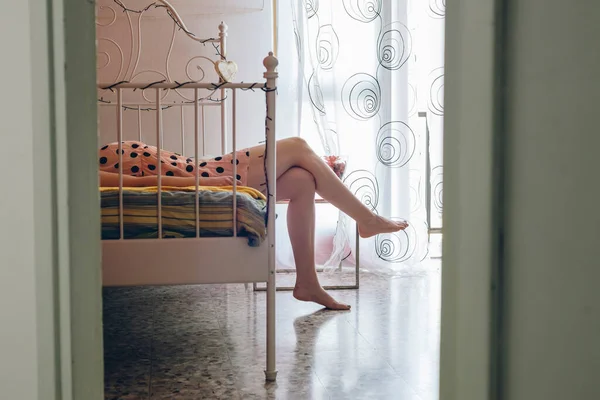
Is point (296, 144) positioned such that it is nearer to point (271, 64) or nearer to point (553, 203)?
point (271, 64)

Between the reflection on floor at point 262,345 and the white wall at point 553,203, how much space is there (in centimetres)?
112

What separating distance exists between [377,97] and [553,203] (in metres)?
2.99

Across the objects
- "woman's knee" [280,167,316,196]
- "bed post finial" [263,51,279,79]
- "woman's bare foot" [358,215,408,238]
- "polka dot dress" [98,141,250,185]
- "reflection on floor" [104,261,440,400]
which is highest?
"bed post finial" [263,51,279,79]

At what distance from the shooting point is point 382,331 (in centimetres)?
239

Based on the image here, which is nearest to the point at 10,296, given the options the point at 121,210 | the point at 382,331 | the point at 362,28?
the point at 121,210

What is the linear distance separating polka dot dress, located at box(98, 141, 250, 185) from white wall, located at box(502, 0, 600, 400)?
1743 mm

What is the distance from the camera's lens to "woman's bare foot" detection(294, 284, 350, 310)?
2609mm

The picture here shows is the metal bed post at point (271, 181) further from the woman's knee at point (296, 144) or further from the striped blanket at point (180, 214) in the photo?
the woman's knee at point (296, 144)

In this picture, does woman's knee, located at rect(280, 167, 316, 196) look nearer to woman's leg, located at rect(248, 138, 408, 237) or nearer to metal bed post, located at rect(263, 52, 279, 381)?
woman's leg, located at rect(248, 138, 408, 237)

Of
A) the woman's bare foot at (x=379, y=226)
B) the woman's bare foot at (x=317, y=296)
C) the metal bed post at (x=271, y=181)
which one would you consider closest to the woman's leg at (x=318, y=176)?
the woman's bare foot at (x=379, y=226)

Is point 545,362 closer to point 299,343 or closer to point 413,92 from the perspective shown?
point 299,343

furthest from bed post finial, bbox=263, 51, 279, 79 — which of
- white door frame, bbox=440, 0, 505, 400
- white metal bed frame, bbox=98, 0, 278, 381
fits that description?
white door frame, bbox=440, 0, 505, 400

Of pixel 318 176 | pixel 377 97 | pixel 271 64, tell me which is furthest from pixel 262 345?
pixel 377 97

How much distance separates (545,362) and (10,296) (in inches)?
25.7
